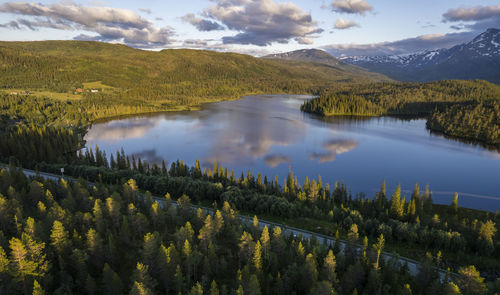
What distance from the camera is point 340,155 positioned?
144625 millimetres

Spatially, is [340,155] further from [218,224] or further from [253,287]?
[253,287]

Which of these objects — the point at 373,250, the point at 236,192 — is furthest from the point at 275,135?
the point at 373,250

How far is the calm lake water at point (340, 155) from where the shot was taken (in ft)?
368

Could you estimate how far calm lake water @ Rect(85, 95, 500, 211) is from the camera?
368 feet

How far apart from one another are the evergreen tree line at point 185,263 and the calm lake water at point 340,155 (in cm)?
6034

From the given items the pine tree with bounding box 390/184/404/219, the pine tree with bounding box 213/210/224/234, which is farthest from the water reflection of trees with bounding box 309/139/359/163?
the pine tree with bounding box 213/210/224/234

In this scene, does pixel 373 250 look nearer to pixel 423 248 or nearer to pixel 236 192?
Answer: pixel 423 248

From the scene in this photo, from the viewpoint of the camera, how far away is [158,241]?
165 ft

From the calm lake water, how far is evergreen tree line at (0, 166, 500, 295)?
60.3m

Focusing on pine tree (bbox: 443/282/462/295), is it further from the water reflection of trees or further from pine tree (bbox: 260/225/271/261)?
the water reflection of trees

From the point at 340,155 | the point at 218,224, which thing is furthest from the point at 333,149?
the point at 218,224

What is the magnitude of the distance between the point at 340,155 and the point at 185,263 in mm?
114554

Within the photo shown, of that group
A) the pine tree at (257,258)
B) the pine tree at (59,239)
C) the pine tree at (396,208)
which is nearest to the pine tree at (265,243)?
the pine tree at (257,258)

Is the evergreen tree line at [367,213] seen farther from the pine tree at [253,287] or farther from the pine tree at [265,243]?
the pine tree at [253,287]
